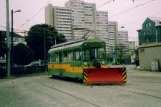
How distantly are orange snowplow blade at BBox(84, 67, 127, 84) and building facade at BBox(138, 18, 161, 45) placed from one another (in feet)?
234

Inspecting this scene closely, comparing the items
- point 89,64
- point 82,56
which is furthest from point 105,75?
point 82,56

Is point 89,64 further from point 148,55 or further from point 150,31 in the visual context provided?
point 150,31

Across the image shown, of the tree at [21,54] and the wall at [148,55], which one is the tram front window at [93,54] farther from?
the tree at [21,54]

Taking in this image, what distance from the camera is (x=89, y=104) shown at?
9609 mm

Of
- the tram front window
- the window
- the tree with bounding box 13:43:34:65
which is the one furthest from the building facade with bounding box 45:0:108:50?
the tram front window

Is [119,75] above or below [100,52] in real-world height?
below

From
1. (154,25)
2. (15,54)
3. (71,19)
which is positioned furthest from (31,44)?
(71,19)

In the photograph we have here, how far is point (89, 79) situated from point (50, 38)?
36.0 meters

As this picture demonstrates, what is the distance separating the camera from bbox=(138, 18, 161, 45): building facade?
89375mm

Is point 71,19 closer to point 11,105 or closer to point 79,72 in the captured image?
point 79,72

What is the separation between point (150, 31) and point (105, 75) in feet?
269

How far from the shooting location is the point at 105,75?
57.6 feet

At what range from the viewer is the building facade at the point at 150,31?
89375 mm

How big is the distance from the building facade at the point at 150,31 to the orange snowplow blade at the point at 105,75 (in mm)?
71359
